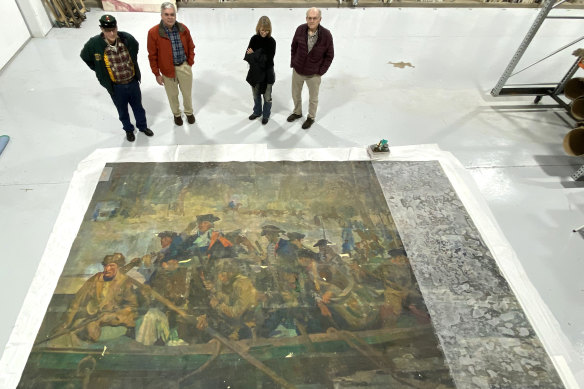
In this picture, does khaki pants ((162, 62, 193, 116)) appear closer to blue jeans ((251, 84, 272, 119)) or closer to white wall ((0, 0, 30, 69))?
blue jeans ((251, 84, 272, 119))

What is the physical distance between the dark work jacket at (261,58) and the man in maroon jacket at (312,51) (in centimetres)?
25

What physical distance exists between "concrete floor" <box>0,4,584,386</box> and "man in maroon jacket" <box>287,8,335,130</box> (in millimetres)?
590

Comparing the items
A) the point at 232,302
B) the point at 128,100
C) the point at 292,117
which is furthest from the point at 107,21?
the point at 232,302

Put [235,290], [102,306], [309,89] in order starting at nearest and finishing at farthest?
[102,306] < [235,290] < [309,89]

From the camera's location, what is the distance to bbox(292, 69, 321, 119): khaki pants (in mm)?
3381

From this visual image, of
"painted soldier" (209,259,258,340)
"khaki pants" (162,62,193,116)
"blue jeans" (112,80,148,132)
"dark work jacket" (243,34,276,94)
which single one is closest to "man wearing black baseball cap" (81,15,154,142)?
"blue jeans" (112,80,148,132)

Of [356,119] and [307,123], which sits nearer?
[307,123]

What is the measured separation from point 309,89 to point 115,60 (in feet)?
5.90

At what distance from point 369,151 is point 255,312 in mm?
1974

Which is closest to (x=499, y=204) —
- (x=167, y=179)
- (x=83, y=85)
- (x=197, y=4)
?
(x=167, y=179)

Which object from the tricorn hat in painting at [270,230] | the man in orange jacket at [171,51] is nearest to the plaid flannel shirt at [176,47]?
the man in orange jacket at [171,51]

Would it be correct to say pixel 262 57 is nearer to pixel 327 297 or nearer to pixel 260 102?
pixel 260 102

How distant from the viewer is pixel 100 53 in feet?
8.91

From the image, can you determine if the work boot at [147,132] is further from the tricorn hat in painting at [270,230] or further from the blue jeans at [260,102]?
the tricorn hat in painting at [270,230]
